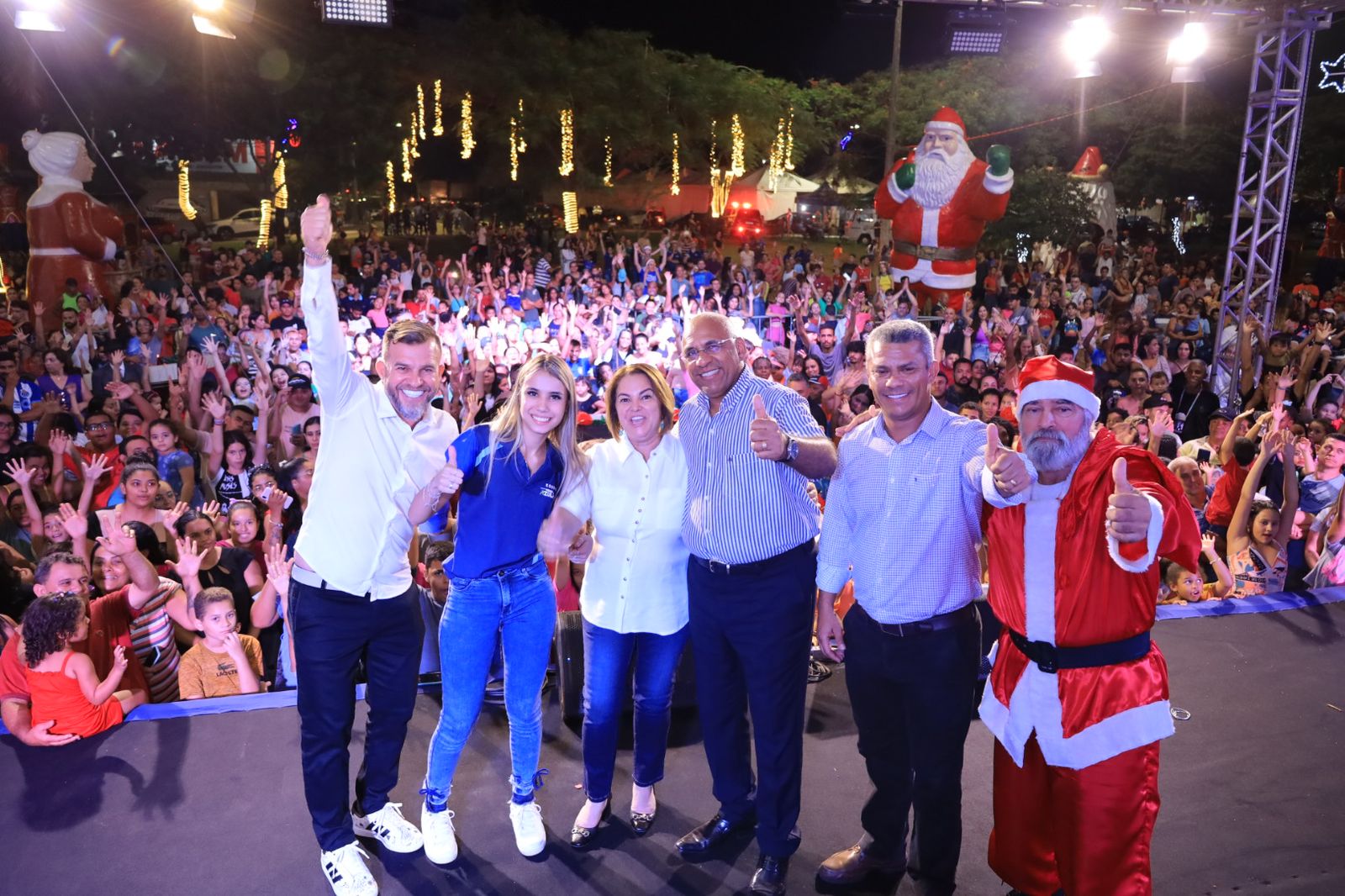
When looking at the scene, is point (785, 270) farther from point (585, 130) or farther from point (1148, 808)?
point (1148, 808)

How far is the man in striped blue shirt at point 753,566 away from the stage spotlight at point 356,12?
656 centimetres

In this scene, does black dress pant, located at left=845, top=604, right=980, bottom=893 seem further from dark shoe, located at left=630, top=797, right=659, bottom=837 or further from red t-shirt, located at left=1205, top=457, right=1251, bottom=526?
red t-shirt, located at left=1205, top=457, right=1251, bottom=526

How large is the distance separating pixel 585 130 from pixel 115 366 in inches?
543

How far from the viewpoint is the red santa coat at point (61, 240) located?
11250 mm

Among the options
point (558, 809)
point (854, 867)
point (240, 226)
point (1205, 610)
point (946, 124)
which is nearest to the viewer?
point (854, 867)

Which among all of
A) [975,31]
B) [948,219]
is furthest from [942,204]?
[975,31]

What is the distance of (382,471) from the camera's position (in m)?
2.71

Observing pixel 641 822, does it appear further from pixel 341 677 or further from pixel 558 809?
pixel 341 677

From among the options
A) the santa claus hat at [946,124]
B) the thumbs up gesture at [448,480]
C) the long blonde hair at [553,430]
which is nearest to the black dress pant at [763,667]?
the long blonde hair at [553,430]

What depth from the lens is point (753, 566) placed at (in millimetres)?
2734

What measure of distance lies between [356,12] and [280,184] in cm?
1376

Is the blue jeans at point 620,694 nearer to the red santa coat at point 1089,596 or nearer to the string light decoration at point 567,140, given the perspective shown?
the red santa coat at point 1089,596

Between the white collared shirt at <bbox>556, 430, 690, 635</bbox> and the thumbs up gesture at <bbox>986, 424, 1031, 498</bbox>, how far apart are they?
0.93 m

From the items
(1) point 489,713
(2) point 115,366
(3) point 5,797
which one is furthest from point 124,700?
(2) point 115,366
